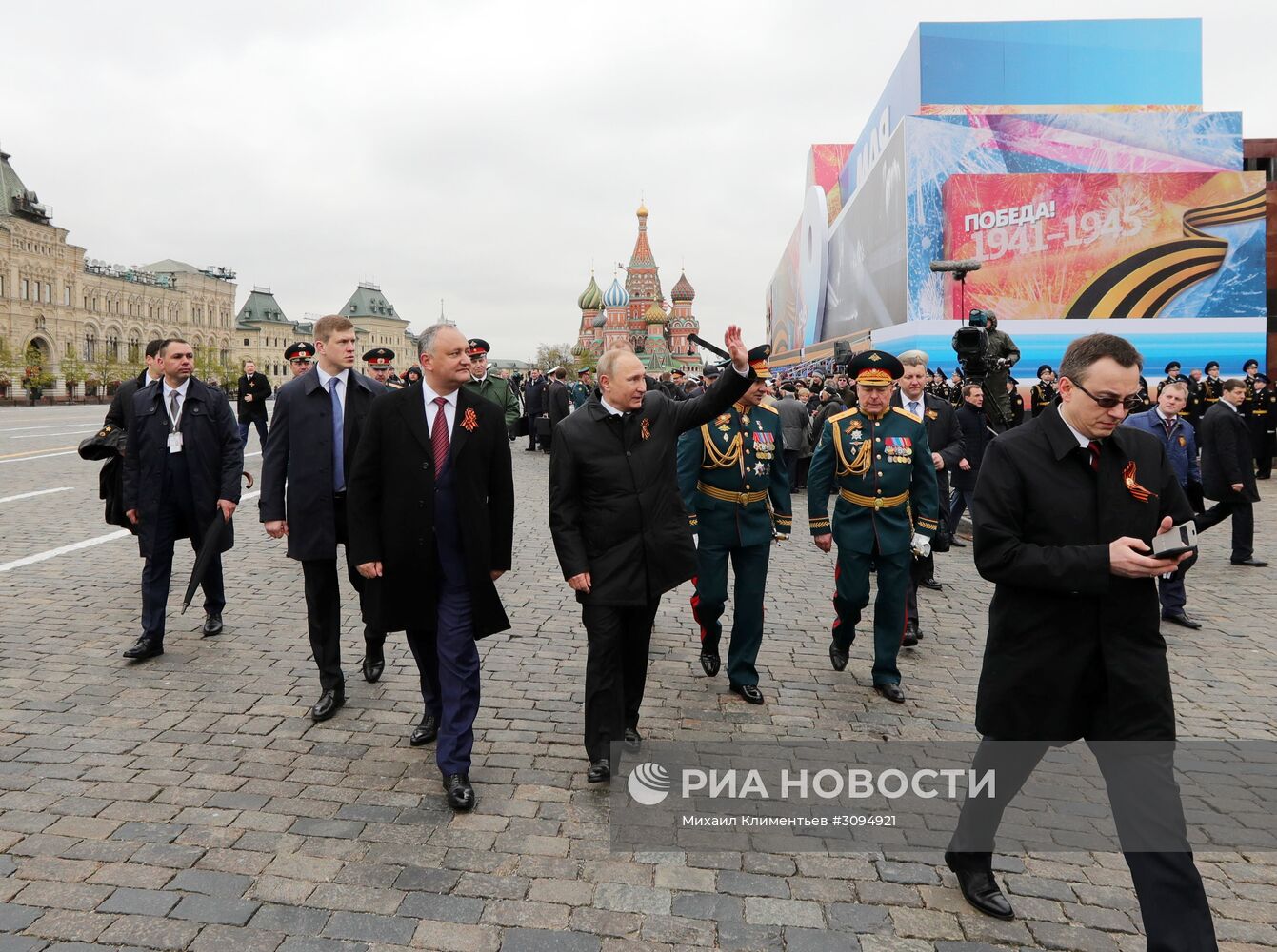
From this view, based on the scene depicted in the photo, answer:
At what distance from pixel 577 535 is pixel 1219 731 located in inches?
145

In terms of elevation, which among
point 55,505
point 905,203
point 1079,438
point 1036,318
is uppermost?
point 905,203

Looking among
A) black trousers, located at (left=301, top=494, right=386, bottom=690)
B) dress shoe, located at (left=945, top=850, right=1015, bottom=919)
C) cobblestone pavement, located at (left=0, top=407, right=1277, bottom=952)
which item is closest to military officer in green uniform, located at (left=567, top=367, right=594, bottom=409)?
cobblestone pavement, located at (left=0, top=407, right=1277, bottom=952)

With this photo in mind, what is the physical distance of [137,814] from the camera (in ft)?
11.7

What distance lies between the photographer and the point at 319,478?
489 centimetres

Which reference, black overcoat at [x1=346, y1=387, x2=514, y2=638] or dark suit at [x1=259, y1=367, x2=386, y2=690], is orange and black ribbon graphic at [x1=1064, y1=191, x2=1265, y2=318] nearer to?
dark suit at [x1=259, y1=367, x2=386, y2=690]

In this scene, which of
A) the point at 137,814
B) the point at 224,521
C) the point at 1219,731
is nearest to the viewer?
the point at 137,814

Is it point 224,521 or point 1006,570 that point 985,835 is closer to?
point 1006,570

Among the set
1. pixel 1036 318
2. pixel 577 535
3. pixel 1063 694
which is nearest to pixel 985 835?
pixel 1063 694

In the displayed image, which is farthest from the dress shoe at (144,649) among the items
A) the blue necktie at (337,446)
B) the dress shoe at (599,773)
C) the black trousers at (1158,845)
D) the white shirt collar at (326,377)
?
the black trousers at (1158,845)

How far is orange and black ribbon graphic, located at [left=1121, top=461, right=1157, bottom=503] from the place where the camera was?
2752 millimetres

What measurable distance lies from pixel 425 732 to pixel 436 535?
1.20 metres

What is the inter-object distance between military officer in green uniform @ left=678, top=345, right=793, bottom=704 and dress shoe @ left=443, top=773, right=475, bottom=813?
1.92 metres

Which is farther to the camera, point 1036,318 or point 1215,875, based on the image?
point 1036,318

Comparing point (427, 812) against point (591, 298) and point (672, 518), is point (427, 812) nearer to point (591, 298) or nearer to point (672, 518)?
point (672, 518)
